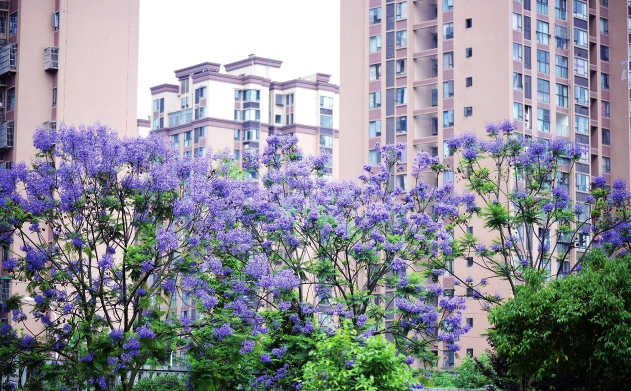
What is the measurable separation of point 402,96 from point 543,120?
24.2 ft

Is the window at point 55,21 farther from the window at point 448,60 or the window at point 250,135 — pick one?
the window at point 250,135

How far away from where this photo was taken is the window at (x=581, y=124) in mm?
52150

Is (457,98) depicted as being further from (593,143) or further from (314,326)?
(314,326)

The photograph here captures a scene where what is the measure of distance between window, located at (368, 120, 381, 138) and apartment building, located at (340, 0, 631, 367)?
0.17ft

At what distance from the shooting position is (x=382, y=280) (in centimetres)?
2462

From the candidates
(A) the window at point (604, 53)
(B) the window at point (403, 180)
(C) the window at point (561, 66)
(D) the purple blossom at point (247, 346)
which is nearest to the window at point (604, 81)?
(A) the window at point (604, 53)

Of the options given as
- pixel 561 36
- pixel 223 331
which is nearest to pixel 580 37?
pixel 561 36

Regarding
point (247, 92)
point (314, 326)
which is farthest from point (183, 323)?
point (247, 92)

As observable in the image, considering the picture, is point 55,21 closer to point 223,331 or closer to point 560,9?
point 560,9

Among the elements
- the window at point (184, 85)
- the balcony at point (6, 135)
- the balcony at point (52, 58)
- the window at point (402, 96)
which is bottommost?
the balcony at point (6, 135)

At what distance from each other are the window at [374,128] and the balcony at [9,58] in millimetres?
19108

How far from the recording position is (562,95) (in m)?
51.7

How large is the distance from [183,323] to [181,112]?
58.1 meters

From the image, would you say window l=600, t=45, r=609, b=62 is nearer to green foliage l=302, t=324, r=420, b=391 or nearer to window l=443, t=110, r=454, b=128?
window l=443, t=110, r=454, b=128
